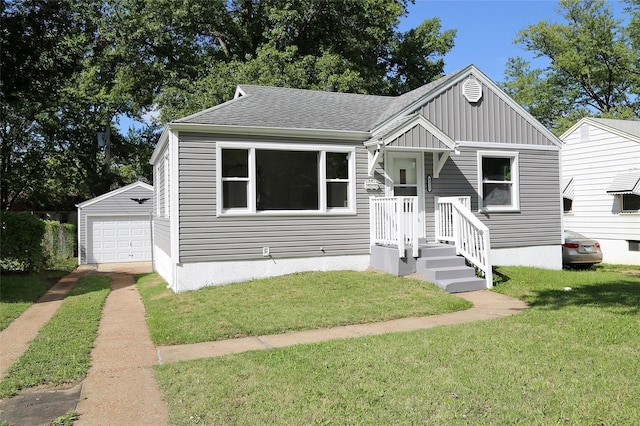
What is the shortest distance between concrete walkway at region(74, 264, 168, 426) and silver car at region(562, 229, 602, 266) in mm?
12183

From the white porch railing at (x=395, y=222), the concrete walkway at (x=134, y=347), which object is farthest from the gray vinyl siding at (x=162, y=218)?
the white porch railing at (x=395, y=222)

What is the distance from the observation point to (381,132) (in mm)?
10625

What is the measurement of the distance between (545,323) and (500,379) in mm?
2393

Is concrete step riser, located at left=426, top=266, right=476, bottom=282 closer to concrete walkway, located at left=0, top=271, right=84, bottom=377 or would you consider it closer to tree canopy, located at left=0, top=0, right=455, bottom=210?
concrete walkway, located at left=0, top=271, right=84, bottom=377

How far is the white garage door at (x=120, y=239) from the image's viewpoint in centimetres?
2050

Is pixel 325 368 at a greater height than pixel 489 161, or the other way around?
pixel 489 161

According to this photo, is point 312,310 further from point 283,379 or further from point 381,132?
point 381,132

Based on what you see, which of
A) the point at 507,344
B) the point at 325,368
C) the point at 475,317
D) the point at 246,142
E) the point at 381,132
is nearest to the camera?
the point at 325,368

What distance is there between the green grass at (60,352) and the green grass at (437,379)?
1026mm

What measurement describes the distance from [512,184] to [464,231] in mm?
3172

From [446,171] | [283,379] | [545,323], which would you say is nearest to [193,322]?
[283,379]

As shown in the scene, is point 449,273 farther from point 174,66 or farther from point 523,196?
point 174,66

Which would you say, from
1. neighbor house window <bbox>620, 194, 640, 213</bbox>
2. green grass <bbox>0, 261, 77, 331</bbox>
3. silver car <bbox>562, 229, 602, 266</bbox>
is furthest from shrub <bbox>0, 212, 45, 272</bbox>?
neighbor house window <bbox>620, 194, 640, 213</bbox>

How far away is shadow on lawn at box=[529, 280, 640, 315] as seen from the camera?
7.18 m
